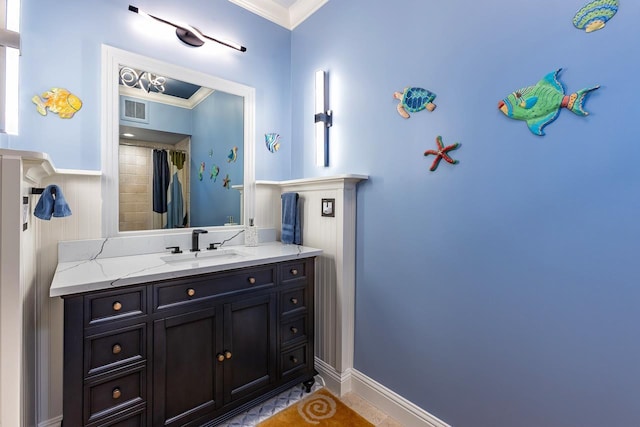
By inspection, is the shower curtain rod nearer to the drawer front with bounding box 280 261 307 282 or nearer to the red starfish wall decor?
the drawer front with bounding box 280 261 307 282

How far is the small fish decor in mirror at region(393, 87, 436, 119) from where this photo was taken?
5.02ft

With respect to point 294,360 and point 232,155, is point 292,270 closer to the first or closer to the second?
point 294,360

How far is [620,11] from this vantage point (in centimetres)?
98

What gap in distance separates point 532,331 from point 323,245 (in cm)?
124

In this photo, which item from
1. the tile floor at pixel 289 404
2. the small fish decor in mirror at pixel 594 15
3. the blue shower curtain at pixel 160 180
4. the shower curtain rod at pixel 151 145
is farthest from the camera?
the blue shower curtain at pixel 160 180

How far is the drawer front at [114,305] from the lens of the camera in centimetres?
119

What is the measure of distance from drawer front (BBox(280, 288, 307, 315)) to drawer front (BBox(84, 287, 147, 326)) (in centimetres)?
77

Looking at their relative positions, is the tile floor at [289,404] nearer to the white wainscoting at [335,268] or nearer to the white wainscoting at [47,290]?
the white wainscoting at [335,268]

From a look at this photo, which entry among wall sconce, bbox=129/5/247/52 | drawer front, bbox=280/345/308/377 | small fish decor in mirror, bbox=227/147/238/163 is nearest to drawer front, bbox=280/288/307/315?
drawer front, bbox=280/345/308/377

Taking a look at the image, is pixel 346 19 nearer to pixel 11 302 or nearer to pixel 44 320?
pixel 11 302

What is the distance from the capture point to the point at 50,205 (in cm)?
131

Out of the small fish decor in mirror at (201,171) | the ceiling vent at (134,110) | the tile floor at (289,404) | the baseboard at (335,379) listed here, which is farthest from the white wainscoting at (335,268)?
the ceiling vent at (134,110)

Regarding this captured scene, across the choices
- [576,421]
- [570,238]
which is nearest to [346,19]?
[570,238]

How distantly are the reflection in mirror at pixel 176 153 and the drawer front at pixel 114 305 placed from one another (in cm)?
66
